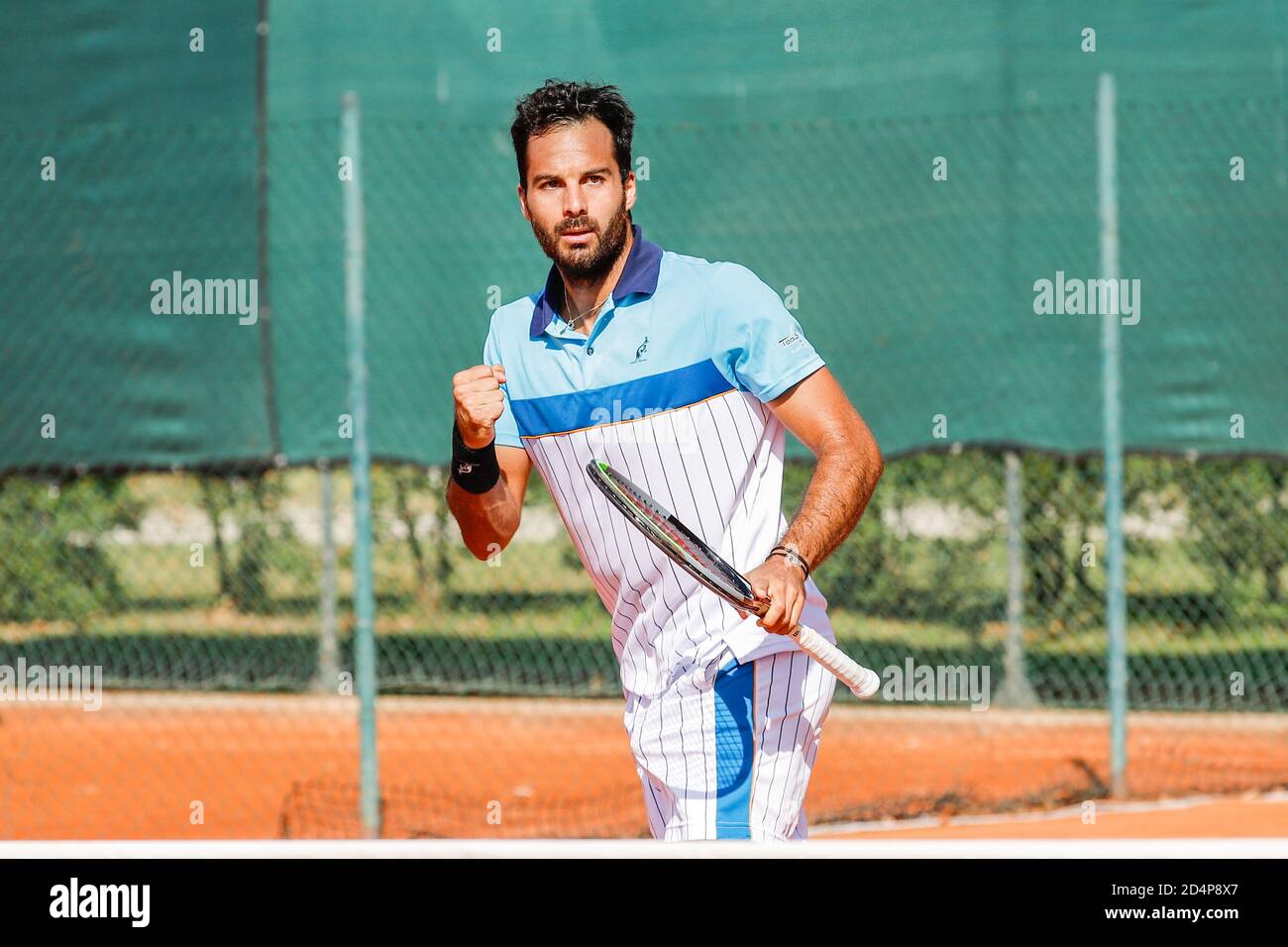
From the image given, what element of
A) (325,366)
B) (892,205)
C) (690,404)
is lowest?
(690,404)

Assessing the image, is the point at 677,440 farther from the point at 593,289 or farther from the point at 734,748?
the point at 734,748

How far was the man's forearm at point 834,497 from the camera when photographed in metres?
2.63

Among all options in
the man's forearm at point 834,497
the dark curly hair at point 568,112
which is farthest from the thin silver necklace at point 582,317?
the man's forearm at point 834,497

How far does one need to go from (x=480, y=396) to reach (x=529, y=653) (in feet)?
16.8

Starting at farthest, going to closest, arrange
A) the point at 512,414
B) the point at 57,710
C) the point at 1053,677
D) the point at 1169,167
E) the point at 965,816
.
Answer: the point at 57,710 → the point at 1053,677 → the point at 1169,167 → the point at 965,816 → the point at 512,414


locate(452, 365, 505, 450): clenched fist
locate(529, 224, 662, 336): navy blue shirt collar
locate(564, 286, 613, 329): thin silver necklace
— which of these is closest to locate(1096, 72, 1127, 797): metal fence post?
locate(529, 224, 662, 336): navy blue shirt collar

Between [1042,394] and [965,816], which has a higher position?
[1042,394]

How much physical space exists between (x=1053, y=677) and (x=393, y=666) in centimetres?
314

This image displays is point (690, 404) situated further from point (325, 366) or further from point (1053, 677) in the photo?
point (1053, 677)

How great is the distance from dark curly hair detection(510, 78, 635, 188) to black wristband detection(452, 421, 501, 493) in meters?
0.55

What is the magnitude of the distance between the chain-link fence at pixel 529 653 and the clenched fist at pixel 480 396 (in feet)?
10.7
